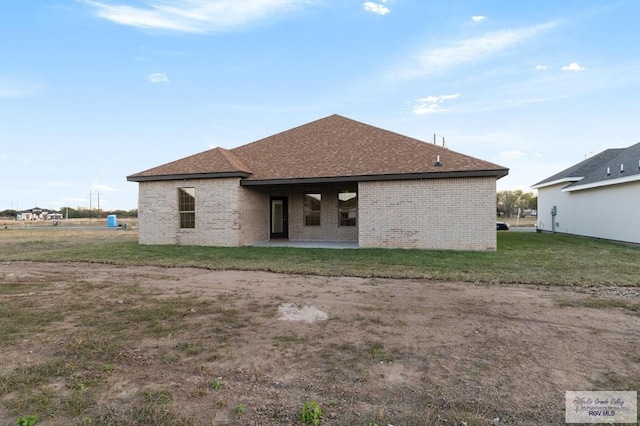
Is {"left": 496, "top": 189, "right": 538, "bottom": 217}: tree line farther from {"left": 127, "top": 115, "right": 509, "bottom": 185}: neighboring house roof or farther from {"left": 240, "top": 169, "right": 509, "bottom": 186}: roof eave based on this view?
{"left": 240, "top": 169, "right": 509, "bottom": 186}: roof eave

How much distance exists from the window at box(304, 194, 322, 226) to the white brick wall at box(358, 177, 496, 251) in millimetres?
3756

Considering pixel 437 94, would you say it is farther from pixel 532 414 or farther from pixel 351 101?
pixel 532 414

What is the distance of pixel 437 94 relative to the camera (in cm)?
1934

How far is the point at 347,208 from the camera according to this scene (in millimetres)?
16469

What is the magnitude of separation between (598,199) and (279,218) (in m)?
16.8

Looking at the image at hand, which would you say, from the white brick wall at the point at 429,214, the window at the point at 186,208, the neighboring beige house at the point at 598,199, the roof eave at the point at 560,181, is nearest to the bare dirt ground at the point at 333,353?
the white brick wall at the point at 429,214

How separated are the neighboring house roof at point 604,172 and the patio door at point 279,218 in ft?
51.7

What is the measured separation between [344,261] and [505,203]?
49973 millimetres

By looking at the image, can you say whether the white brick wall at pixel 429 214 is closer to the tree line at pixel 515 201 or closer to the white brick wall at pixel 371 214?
the white brick wall at pixel 371 214

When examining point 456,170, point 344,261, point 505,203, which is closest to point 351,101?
point 456,170

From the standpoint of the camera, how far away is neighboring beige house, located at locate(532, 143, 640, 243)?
15217 millimetres

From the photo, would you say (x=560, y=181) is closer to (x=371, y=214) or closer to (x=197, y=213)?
(x=371, y=214)

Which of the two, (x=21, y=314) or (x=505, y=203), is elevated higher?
(x=505, y=203)

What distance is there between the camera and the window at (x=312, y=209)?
16.9 meters
